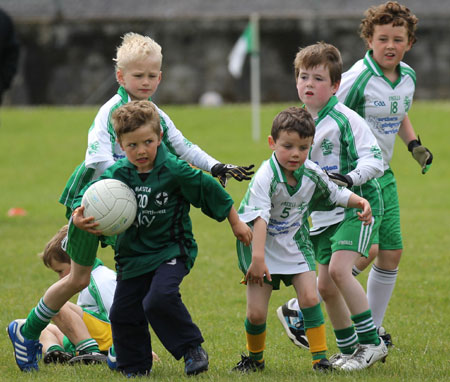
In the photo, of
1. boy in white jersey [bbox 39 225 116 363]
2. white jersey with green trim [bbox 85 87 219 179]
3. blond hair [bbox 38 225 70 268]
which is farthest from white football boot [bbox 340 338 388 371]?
blond hair [bbox 38 225 70 268]

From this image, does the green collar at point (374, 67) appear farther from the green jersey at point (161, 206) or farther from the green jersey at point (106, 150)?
the green jersey at point (161, 206)

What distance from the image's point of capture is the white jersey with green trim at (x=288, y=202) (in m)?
5.27

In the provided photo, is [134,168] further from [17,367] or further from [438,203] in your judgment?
[438,203]

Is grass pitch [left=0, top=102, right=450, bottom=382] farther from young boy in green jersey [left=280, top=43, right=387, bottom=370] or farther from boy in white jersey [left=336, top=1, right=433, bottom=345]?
boy in white jersey [left=336, top=1, right=433, bottom=345]

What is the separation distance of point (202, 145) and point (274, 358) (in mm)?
14980

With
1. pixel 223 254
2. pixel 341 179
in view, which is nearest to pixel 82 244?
pixel 341 179

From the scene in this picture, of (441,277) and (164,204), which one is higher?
(164,204)

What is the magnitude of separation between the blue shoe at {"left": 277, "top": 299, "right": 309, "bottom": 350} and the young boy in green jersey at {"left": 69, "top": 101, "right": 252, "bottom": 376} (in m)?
1.41

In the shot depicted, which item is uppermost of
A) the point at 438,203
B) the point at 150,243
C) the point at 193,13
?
the point at 193,13

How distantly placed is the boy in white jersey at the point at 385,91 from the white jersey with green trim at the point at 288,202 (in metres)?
1.03

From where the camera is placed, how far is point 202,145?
20.7 metres

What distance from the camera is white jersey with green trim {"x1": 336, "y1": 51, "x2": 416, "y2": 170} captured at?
6250mm

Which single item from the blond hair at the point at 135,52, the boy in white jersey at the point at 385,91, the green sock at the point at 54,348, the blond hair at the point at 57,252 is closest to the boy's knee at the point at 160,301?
the green sock at the point at 54,348

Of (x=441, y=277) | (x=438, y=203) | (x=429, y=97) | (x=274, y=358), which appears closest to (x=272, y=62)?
(x=429, y=97)
